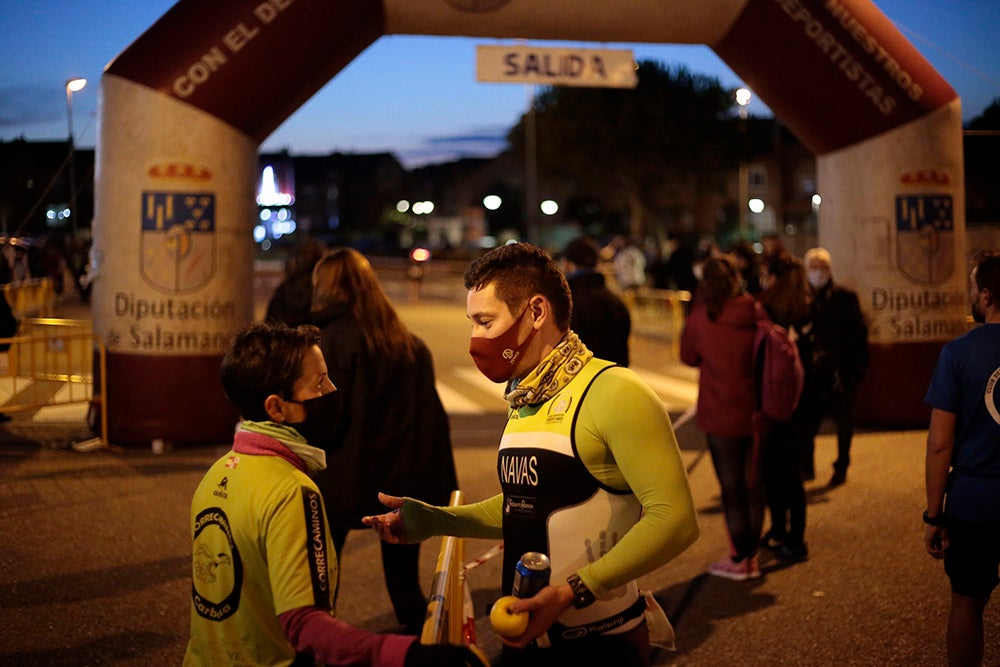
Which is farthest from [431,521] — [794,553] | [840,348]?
[840,348]

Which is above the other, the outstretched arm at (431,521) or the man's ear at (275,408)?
the man's ear at (275,408)

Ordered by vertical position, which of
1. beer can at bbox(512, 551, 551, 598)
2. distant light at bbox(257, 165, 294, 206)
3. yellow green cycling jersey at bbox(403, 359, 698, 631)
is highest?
distant light at bbox(257, 165, 294, 206)

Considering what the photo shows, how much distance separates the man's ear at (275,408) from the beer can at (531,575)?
0.75 meters

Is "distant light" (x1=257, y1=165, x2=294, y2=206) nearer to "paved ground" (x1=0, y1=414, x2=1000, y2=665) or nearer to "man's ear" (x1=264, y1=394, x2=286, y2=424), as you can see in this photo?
"paved ground" (x1=0, y1=414, x2=1000, y2=665)

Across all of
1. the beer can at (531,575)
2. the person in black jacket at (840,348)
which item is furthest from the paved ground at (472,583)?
the beer can at (531,575)

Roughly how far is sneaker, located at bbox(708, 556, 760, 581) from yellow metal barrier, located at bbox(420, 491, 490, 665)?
10.4ft

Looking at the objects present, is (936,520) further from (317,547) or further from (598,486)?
(317,547)

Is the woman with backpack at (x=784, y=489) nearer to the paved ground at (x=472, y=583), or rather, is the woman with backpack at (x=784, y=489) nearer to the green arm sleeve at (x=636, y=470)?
the paved ground at (x=472, y=583)

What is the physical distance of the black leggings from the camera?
20.9 ft

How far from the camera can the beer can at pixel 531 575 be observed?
246 cm

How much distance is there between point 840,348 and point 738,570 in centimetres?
276

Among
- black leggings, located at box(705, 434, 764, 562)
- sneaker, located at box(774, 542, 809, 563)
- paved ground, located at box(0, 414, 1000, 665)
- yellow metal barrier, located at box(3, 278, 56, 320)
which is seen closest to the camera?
paved ground, located at box(0, 414, 1000, 665)

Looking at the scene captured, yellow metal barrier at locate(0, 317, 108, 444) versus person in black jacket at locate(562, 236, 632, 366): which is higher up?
person in black jacket at locate(562, 236, 632, 366)

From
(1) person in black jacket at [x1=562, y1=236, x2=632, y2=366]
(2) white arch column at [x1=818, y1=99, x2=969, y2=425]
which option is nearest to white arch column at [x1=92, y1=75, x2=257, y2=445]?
(1) person in black jacket at [x1=562, y1=236, x2=632, y2=366]
